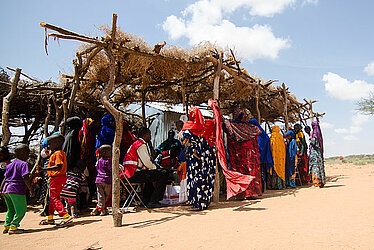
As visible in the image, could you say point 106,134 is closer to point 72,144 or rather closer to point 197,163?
point 72,144

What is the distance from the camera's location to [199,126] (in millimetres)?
5230

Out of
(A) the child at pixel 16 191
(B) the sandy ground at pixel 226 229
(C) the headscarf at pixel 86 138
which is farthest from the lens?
(C) the headscarf at pixel 86 138

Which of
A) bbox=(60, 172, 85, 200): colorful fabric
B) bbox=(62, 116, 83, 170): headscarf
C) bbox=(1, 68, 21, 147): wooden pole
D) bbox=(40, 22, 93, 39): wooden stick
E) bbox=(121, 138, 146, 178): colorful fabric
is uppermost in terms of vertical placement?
bbox=(40, 22, 93, 39): wooden stick

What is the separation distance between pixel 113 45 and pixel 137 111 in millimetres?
6017

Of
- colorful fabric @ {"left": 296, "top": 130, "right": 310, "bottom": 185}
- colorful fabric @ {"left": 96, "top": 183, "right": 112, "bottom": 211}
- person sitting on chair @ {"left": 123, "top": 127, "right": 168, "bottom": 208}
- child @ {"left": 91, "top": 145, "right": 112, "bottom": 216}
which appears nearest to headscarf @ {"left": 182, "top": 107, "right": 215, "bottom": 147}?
person sitting on chair @ {"left": 123, "top": 127, "right": 168, "bottom": 208}

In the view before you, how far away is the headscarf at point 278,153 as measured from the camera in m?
8.09

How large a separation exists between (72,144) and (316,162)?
261 inches

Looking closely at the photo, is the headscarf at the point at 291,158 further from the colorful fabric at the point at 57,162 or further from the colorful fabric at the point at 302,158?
the colorful fabric at the point at 57,162

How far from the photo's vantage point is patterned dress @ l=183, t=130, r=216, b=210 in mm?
5113

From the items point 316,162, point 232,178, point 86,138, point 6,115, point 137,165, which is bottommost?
point 232,178

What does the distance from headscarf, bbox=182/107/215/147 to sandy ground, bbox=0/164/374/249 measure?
1.44 meters

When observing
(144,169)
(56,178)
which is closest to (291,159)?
(144,169)

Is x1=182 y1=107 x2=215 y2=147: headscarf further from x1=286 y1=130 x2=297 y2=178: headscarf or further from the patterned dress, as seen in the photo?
x1=286 y1=130 x2=297 y2=178: headscarf

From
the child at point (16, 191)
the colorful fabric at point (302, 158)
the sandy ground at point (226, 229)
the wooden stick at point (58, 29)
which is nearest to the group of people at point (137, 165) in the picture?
the child at point (16, 191)
